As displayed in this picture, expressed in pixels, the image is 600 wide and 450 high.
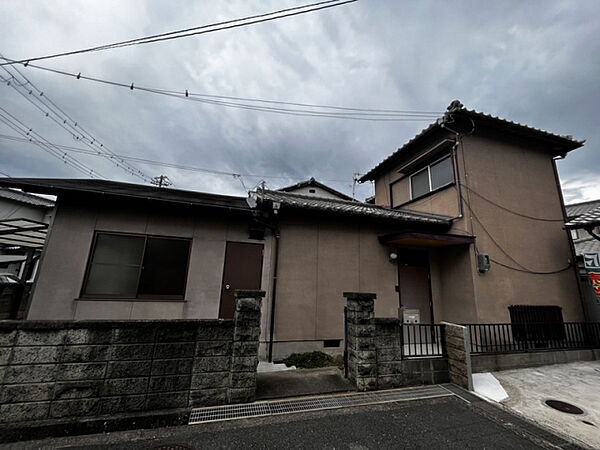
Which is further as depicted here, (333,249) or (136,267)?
(333,249)

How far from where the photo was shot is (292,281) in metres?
5.00

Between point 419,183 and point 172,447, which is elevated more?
point 419,183

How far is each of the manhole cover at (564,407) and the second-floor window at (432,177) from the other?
184 inches

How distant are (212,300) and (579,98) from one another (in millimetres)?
11278

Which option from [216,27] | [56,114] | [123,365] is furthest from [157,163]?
[123,365]

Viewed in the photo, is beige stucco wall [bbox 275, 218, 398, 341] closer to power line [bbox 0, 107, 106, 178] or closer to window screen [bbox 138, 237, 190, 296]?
window screen [bbox 138, 237, 190, 296]

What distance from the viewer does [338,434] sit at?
94.9 inches

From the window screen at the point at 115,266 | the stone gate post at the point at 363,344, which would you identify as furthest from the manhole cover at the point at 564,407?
the window screen at the point at 115,266

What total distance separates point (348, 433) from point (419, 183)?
22.9ft

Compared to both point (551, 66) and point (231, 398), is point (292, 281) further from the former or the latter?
point (551, 66)

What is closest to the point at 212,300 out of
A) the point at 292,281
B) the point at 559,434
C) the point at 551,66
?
the point at 292,281

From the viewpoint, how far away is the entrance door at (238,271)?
468cm

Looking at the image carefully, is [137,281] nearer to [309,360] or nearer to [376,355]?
[309,360]

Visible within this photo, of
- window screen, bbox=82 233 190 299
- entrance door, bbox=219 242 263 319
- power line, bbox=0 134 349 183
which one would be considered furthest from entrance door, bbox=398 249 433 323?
power line, bbox=0 134 349 183
